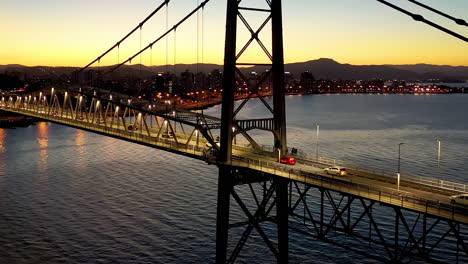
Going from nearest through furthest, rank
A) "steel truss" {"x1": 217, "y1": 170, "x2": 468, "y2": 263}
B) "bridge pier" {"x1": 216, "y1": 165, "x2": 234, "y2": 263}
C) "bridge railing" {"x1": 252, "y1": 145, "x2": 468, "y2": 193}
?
"steel truss" {"x1": 217, "y1": 170, "x2": 468, "y2": 263}, "bridge railing" {"x1": 252, "y1": 145, "x2": 468, "y2": 193}, "bridge pier" {"x1": 216, "y1": 165, "x2": 234, "y2": 263}

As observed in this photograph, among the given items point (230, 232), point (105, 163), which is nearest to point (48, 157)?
point (105, 163)

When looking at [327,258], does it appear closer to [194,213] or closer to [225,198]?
[225,198]

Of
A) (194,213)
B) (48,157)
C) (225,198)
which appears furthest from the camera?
(48,157)

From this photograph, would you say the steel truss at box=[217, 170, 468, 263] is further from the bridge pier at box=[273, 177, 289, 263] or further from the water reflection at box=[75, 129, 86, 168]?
the water reflection at box=[75, 129, 86, 168]

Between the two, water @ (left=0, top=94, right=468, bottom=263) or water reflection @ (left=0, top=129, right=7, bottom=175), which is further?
water reflection @ (left=0, top=129, right=7, bottom=175)

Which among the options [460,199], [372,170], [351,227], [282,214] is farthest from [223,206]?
[460,199]

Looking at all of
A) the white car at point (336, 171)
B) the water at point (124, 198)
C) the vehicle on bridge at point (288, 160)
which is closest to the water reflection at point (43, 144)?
the water at point (124, 198)

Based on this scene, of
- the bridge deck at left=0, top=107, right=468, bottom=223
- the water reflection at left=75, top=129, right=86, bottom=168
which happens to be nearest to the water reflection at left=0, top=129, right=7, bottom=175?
the water reflection at left=75, top=129, right=86, bottom=168
